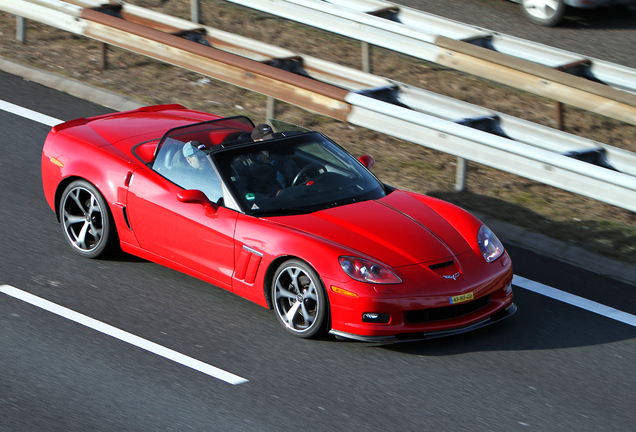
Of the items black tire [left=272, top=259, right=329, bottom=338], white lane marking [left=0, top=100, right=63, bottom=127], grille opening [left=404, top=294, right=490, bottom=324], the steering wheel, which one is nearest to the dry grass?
white lane marking [left=0, top=100, right=63, bottom=127]

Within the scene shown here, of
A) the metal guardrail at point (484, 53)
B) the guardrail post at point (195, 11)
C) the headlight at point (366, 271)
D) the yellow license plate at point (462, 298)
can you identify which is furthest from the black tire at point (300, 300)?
the guardrail post at point (195, 11)

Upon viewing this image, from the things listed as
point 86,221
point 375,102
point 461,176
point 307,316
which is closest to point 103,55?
point 375,102

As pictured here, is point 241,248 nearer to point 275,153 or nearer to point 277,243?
point 277,243

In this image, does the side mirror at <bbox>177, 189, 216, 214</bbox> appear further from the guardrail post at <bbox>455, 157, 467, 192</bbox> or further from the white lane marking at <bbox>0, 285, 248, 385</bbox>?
the guardrail post at <bbox>455, 157, 467, 192</bbox>

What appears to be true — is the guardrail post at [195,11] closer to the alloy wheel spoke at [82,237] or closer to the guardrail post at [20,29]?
the guardrail post at [20,29]

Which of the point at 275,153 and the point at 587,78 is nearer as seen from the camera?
the point at 275,153

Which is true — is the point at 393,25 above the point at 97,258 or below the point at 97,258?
above

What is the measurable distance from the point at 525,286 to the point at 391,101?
3.35 m

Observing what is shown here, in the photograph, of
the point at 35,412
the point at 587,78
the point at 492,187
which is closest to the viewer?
the point at 35,412

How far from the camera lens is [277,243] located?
6020 mm

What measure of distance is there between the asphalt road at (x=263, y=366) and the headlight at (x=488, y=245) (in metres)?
0.56

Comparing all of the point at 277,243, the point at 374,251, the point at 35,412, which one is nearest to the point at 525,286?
the point at 374,251

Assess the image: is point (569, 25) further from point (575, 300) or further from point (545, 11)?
point (575, 300)

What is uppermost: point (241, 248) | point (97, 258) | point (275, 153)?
point (275, 153)
